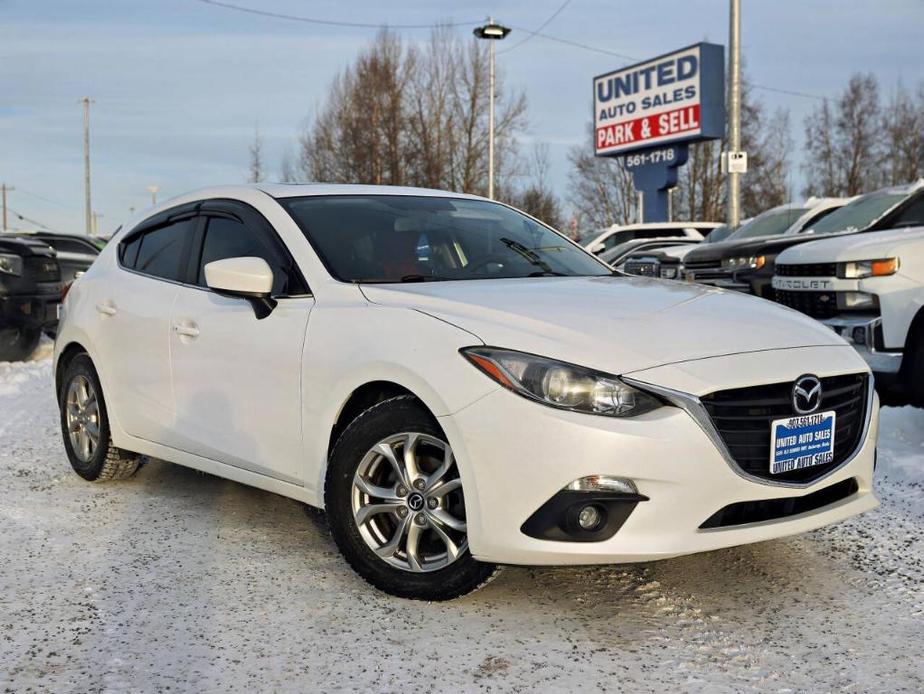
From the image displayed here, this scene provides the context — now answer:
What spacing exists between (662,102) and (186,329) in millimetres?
26601

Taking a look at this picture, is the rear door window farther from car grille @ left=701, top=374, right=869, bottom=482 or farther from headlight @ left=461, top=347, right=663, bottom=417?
car grille @ left=701, top=374, right=869, bottom=482

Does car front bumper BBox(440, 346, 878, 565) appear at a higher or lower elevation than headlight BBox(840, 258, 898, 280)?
lower

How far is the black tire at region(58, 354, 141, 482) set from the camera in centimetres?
533

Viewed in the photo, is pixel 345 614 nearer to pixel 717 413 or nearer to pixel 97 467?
pixel 717 413

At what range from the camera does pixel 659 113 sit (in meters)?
29.4

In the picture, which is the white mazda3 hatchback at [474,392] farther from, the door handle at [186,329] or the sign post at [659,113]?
the sign post at [659,113]

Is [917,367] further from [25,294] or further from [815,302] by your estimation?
[25,294]

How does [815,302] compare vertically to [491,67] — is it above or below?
below

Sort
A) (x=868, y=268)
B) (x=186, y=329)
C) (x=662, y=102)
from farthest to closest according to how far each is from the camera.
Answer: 1. (x=662, y=102)
2. (x=868, y=268)
3. (x=186, y=329)

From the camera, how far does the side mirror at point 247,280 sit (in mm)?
4094

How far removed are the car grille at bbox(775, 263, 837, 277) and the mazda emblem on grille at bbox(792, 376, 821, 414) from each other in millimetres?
4011

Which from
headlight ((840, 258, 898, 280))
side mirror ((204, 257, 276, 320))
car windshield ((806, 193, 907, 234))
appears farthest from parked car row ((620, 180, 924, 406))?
side mirror ((204, 257, 276, 320))

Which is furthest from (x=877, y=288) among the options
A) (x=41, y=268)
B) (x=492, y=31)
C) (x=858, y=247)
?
(x=492, y=31)

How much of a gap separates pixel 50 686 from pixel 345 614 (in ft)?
3.16
